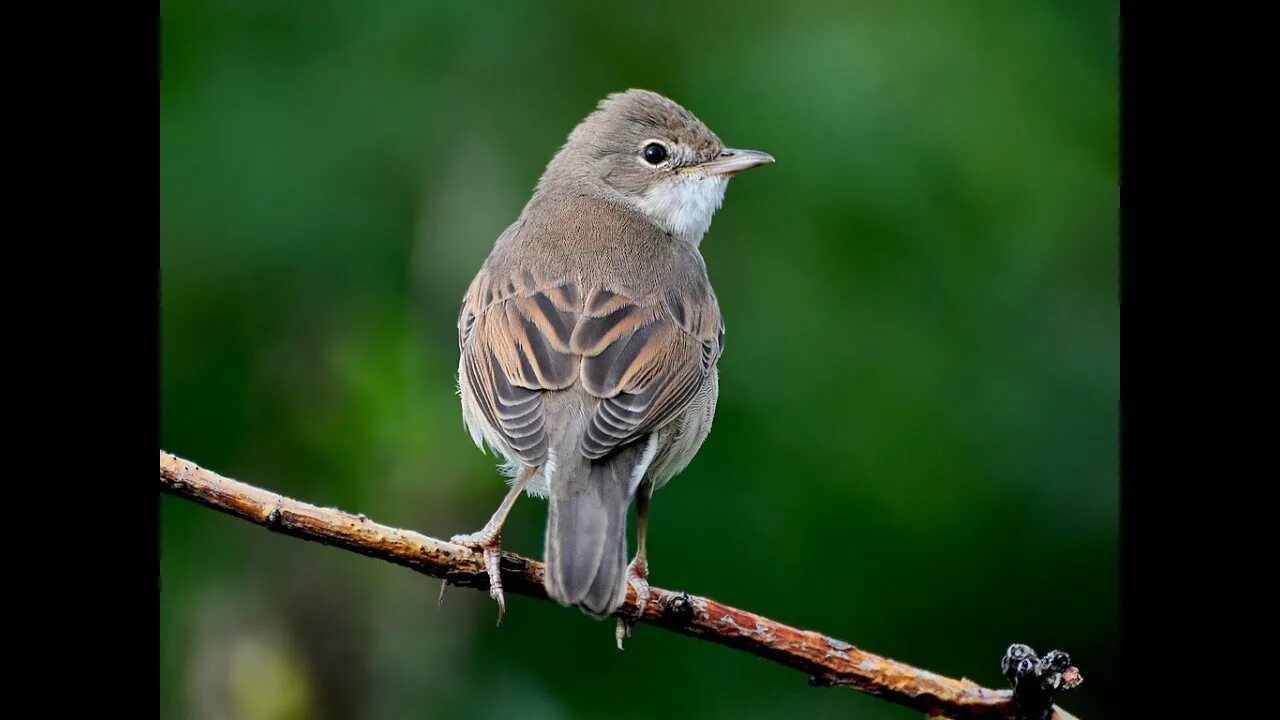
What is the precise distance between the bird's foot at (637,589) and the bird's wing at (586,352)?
0.37 meters

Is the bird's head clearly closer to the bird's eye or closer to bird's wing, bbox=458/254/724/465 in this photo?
the bird's eye

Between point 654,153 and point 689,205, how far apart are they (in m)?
0.30

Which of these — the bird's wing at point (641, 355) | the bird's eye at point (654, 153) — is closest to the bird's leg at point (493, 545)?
the bird's wing at point (641, 355)

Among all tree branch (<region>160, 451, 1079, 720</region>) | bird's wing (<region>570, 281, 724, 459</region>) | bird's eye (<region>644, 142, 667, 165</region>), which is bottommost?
tree branch (<region>160, 451, 1079, 720</region>)

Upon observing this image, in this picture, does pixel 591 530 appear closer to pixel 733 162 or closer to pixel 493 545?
pixel 493 545

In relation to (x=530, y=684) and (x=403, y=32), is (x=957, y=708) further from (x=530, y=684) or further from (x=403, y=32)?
(x=403, y=32)

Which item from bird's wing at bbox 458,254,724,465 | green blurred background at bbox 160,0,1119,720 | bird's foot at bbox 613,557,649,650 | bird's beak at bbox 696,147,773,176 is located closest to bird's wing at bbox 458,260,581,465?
bird's wing at bbox 458,254,724,465

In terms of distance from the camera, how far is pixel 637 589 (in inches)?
153

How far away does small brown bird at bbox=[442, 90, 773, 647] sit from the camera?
3.79m

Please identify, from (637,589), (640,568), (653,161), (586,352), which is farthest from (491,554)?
(653,161)

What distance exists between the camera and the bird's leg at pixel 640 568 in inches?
150

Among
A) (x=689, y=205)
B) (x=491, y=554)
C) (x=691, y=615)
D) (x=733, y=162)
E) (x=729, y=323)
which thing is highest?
(x=733, y=162)

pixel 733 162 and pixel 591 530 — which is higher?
pixel 733 162
